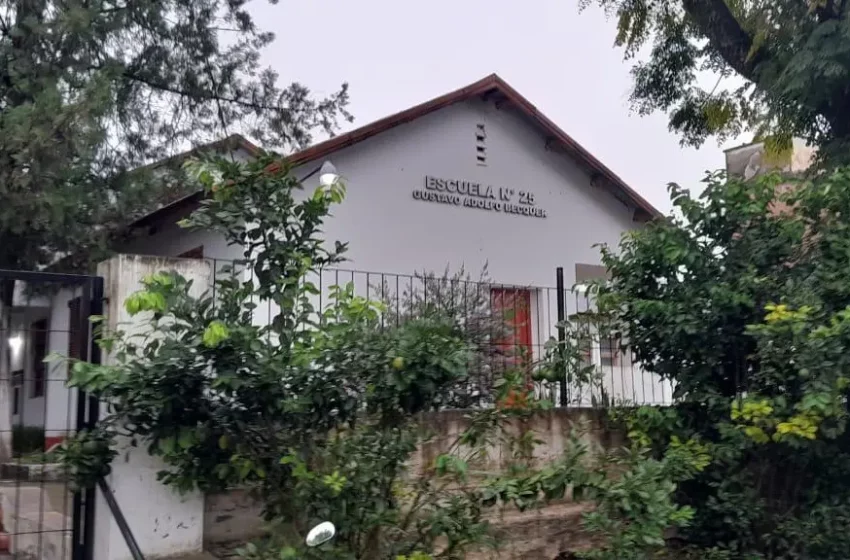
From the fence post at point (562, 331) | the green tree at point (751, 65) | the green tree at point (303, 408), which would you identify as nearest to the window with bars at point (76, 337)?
the green tree at point (303, 408)

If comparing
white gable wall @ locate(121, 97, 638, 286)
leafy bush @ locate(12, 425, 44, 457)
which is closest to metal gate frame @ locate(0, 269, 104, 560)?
leafy bush @ locate(12, 425, 44, 457)

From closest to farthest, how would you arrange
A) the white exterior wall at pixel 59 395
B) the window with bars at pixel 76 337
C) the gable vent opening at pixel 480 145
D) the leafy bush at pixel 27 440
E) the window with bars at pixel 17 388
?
the white exterior wall at pixel 59 395
the window with bars at pixel 76 337
the window with bars at pixel 17 388
the leafy bush at pixel 27 440
the gable vent opening at pixel 480 145

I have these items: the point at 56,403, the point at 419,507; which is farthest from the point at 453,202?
the point at 419,507

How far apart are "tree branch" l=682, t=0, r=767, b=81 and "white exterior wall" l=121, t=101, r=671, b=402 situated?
3391mm

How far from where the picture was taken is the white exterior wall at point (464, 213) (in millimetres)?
11531

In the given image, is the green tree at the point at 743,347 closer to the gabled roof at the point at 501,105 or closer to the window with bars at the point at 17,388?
the window with bars at the point at 17,388

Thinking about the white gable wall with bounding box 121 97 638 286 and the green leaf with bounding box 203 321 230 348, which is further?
the white gable wall with bounding box 121 97 638 286

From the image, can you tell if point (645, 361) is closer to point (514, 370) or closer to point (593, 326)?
point (593, 326)

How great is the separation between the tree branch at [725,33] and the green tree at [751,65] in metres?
0.01

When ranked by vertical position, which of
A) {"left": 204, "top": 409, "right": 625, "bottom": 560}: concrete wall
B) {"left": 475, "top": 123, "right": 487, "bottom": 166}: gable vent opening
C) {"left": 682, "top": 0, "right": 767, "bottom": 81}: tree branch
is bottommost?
{"left": 204, "top": 409, "right": 625, "bottom": 560}: concrete wall

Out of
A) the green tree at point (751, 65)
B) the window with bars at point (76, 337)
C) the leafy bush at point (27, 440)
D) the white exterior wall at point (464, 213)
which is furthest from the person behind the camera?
the white exterior wall at point (464, 213)

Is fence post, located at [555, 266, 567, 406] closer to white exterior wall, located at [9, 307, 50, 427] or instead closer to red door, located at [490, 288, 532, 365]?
red door, located at [490, 288, 532, 365]

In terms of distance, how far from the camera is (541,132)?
13.7m

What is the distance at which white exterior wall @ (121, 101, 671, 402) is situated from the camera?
1153cm
